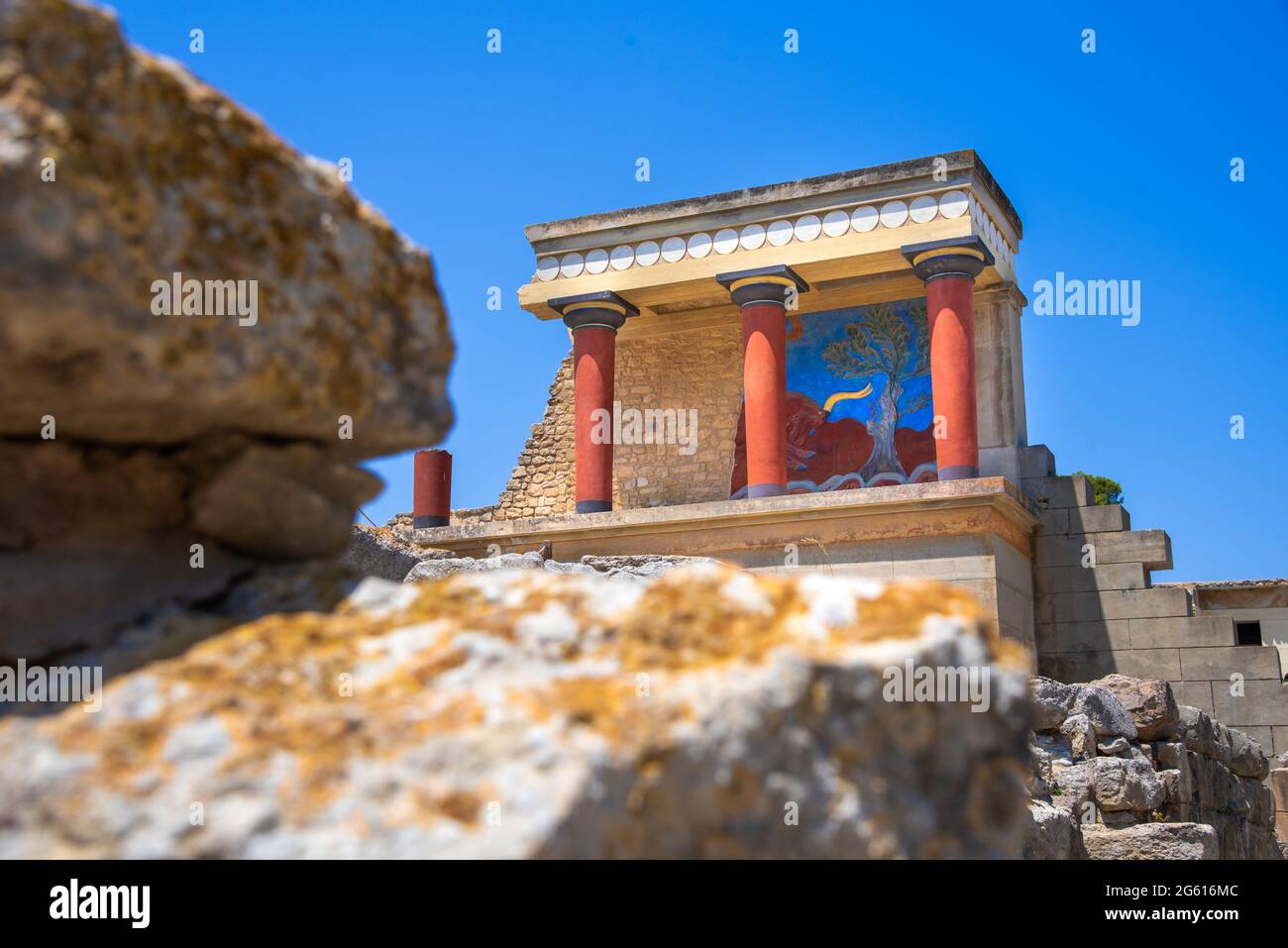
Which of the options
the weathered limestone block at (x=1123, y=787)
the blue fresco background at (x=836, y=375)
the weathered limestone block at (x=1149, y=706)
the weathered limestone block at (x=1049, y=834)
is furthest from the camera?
the blue fresco background at (x=836, y=375)

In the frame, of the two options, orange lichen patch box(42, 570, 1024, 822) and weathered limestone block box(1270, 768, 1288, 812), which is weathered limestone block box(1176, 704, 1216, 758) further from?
orange lichen patch box(42, 570, 1024, 822)

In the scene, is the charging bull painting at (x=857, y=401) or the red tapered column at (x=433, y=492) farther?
the red tapered column at (x=433, y=492)

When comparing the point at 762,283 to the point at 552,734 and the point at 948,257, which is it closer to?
the point at 948,257

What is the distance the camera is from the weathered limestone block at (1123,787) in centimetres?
747

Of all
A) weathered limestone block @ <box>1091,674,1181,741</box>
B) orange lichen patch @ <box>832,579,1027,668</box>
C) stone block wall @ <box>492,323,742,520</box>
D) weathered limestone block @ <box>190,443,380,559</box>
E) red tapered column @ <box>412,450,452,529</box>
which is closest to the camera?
orange lichen patch @ <box>832,579,1027,668</box>

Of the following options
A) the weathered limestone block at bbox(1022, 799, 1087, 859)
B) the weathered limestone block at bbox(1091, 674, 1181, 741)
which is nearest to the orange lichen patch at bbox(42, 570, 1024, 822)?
the weathered limestone block at bbox(1022, 799, 1087, 859)

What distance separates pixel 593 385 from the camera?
50.4ft

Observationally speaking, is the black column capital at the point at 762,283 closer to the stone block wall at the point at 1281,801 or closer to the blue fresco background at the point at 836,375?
the blue fresco background at the point at 836,375

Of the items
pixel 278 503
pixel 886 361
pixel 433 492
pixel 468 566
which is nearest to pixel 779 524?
pixel 886 361

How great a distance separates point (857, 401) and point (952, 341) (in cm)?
247

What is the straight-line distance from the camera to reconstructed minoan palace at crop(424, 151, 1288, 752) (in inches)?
504

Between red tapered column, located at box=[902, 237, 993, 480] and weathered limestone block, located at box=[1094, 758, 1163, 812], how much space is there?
5962 millimetres

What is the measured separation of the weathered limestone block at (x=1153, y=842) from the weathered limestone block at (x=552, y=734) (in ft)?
18.9

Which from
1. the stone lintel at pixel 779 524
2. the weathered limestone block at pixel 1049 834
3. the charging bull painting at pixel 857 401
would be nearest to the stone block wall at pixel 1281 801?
the stone lintel at pixel 779 524
